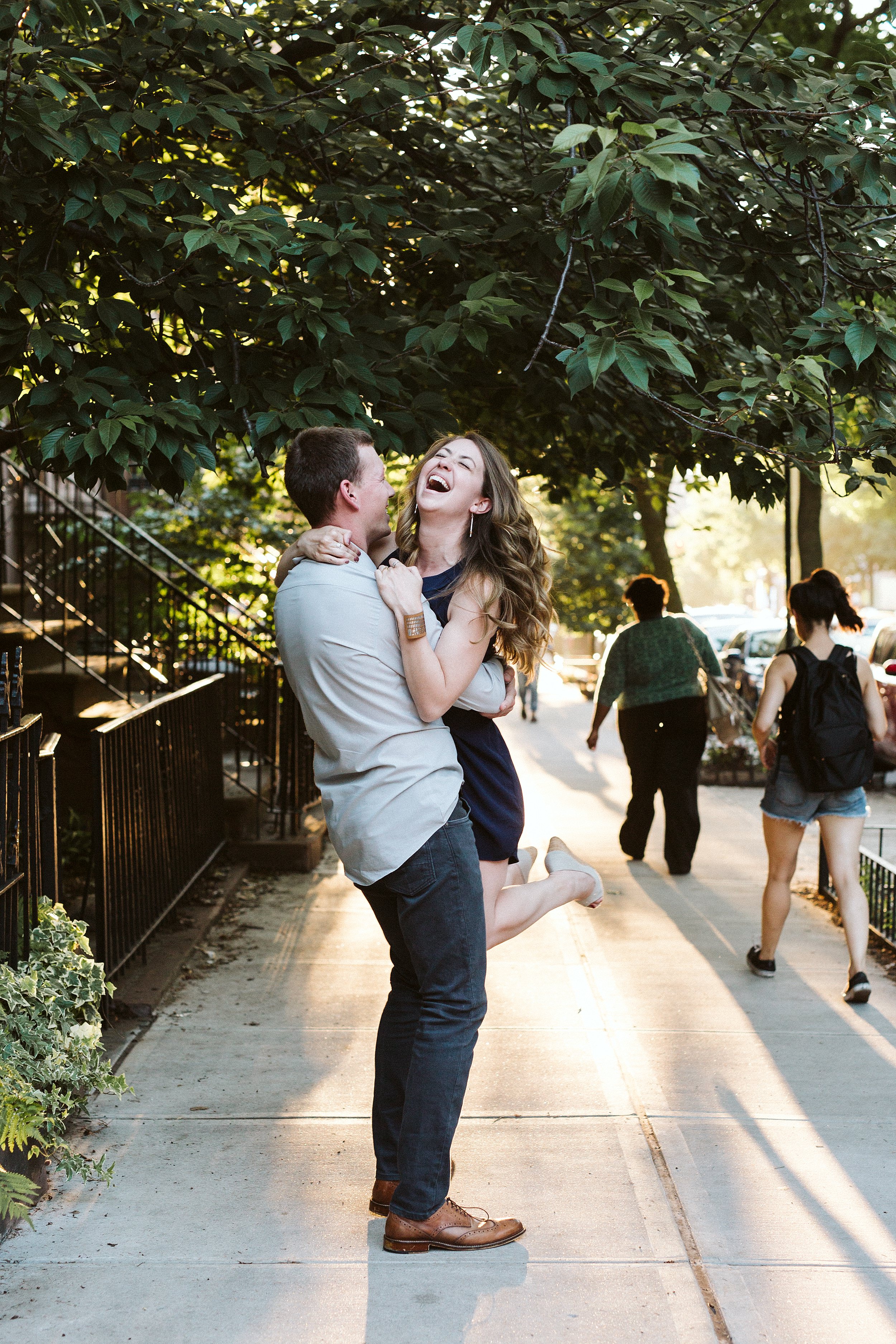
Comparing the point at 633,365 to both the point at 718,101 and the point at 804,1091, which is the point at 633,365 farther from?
the point at 804,1091

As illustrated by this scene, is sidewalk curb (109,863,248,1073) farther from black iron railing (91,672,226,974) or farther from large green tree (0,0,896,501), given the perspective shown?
large green tree (0,0,896,501)

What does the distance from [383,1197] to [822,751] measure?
2833 mm

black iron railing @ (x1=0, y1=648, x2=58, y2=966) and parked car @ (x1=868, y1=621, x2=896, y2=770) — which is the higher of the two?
black iron railing @ (x1=0, y1=648, x2=58, y2=966)

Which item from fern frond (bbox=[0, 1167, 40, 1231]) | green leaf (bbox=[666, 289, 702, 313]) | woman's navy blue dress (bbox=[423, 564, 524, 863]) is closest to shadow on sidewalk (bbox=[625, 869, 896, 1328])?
woman's navy blue dress (bbox=[423, 564, 524, 863])

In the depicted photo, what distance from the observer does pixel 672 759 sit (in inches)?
298

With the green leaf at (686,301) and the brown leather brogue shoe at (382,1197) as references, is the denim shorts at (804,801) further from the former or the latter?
the brown leather brogue shoe at (382,1197)

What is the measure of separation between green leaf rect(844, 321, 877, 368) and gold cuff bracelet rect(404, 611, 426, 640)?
1934 mm

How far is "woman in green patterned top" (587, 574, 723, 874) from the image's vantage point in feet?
24.7

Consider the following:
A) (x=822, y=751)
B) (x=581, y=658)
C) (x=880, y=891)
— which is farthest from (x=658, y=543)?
(x=581, y=658)

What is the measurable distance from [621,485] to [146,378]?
10.5ft

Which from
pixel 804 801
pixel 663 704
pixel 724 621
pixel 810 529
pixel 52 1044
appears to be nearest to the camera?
pixel 52 1044

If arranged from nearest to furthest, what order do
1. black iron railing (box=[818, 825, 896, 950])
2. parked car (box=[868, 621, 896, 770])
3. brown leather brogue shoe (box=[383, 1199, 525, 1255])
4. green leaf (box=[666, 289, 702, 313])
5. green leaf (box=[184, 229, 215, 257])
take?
1. brown leather brogue shoe (box=[383, 1199, 525, 1255])
2. green leaf (box=[666, 289, 702, 313])
3. green leaf (box=[184, 229, 215, 257])
4. black iron railing (box=[818, 825, 896, 950])
5. parked car (box=[868, 621, 896, 770])

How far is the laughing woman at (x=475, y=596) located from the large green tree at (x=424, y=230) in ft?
2.14

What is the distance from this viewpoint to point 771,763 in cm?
550
